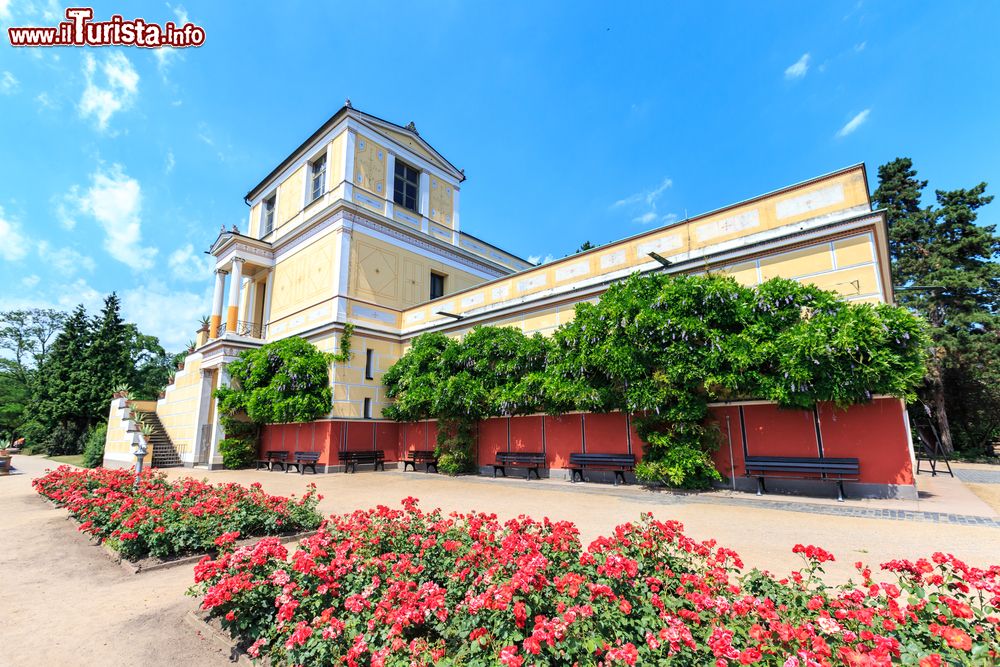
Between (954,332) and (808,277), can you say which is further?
(954,332)

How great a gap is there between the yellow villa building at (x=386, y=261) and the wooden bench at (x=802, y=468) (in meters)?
3.87

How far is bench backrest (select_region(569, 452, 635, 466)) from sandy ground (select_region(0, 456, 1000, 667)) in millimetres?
997

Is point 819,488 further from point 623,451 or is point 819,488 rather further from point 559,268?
point 559,268

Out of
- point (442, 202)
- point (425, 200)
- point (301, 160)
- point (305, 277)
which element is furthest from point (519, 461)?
point (301, 160)

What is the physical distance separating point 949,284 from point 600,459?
24620 millimetres

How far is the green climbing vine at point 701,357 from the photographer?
8.89 m

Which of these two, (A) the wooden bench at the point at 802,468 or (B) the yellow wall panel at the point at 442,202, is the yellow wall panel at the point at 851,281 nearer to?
(A) the wooden bench at the point at 802,468

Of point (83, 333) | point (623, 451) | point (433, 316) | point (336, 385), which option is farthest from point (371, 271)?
point (83, 333)

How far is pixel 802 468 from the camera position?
9805 mm

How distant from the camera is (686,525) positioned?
23.7ft

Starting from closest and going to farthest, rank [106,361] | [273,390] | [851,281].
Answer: [851,281] → [273,390] → [106,361]

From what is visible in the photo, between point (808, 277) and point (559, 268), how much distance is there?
751cm

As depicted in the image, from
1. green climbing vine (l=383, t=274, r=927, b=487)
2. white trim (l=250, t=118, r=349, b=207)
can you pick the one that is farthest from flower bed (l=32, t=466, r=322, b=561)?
white trim (l=250, t=118, r=349, b=207)

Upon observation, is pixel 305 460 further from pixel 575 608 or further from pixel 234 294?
pixel 575 608
